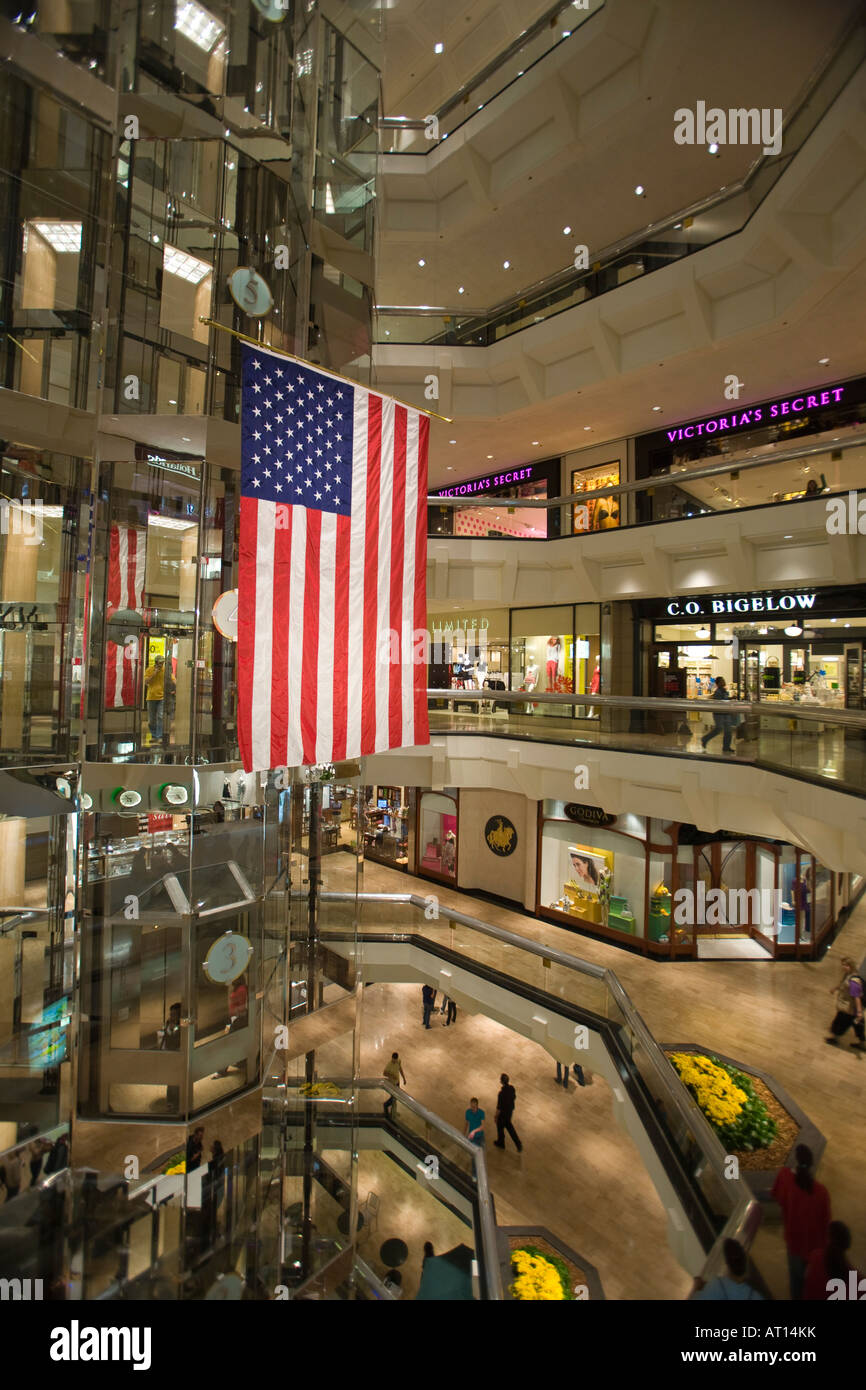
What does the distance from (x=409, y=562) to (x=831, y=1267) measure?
7.02 metres

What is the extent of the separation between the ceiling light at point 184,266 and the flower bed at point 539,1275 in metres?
9.84

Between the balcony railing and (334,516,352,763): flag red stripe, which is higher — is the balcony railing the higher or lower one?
the higher one

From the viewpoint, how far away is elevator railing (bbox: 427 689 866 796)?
781 cm

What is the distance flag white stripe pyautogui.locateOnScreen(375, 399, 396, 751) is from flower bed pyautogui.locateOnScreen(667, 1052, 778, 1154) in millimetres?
7079

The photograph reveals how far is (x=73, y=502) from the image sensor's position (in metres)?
4.39

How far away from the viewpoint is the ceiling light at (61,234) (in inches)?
170

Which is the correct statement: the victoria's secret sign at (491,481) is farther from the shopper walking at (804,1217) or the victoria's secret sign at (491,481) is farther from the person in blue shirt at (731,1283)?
the person in blue shirt at (731,1283)

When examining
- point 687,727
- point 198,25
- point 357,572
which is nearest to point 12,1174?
point 357,572

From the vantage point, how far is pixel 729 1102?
7.92m

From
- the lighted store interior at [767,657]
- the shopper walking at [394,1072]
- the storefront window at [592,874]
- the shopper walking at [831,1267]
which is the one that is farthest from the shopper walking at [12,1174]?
the storefront window at [592,874]

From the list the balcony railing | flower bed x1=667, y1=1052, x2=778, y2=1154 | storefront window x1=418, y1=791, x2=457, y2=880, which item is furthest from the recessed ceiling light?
storefront window x1=418, y1=791, x2=457, y2=880

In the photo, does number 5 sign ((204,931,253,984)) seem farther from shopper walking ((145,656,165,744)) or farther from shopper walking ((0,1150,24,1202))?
shopper walking ((0,1150,24,1202))

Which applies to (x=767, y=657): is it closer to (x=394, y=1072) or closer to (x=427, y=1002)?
(x=427, y=1002)

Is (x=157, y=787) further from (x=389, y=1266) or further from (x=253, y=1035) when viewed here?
(x=389, y=1266)
